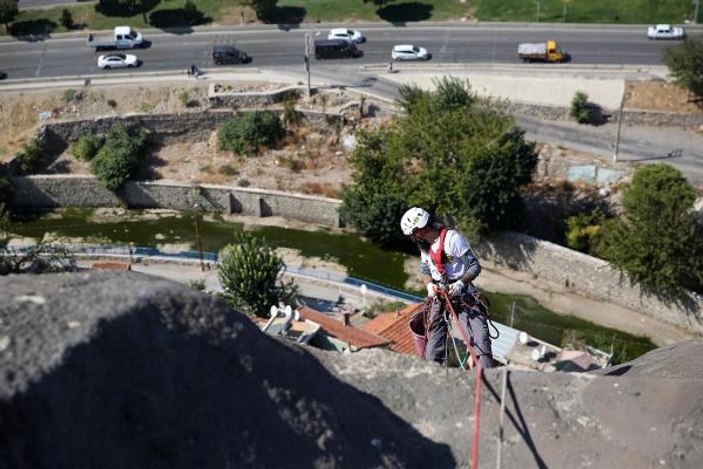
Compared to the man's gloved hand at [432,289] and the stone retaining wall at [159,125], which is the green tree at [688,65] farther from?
the man's gloved hand at [432,289]


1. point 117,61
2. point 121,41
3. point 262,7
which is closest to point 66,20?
point 121,41

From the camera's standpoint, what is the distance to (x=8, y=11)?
186ft

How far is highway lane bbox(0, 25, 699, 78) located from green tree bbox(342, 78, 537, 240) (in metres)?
10.7

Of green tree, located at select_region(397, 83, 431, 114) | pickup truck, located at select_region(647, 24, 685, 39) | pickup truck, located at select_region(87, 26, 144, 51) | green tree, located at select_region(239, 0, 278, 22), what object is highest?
green tree, located at select_region(239, 0, 278, 22)

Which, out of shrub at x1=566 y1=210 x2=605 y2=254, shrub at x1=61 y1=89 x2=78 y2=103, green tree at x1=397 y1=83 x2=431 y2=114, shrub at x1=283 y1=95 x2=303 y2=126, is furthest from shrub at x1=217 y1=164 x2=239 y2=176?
shrub at x1=566 y1=210 x2=605 y2=254

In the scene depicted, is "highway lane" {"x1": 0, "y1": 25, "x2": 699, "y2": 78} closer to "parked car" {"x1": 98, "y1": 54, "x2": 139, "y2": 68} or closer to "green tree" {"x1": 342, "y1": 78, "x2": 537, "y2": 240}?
"parked car" {"x1": 98, "y1": 54, "x2": 139, "y2": 68}

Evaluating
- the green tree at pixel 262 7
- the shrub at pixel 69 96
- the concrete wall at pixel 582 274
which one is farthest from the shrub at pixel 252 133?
the concrete wall at pixel 582 274

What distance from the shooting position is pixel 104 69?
52531 millimetres

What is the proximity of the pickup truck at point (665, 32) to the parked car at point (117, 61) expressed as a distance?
28.5m

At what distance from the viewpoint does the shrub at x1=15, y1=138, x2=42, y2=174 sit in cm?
4669

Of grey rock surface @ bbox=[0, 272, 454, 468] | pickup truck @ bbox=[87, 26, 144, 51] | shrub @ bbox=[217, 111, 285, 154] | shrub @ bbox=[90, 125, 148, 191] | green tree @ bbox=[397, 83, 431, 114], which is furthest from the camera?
pickup truck @ bbox=[87, 26, 144, 51]

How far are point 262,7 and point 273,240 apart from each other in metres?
19.2

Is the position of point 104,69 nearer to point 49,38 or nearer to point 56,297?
point 49,38

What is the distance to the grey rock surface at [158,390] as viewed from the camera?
6352 mm
